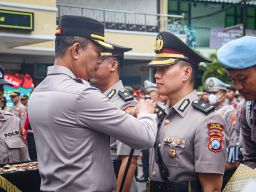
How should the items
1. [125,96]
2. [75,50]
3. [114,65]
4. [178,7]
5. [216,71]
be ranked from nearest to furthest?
1. [75,50]
2. [125,96]
3. [114,65]
4. [216,71]
5. [178,7]

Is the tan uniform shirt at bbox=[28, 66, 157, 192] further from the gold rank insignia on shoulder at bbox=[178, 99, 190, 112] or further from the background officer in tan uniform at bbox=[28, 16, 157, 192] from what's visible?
the gold rank insignia on shoulder at bbox=[178, 99, 190, 112]

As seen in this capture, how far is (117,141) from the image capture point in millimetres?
3205

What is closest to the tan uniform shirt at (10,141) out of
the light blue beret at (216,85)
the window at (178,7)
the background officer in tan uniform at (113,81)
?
the background officer in tan uniform at (113,81)

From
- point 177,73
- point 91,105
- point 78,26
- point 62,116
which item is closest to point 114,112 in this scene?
point 91,105

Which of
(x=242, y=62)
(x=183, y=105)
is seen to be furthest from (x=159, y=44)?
(x=242, y=62)

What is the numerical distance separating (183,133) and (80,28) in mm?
893

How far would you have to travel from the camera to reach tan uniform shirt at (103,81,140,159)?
3107 mm

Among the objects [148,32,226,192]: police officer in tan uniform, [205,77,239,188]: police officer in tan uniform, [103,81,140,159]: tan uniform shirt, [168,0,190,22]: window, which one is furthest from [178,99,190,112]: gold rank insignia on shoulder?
[168,0,190,22]: window

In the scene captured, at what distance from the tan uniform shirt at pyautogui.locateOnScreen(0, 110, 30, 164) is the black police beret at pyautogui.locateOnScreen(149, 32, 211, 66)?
1.56 m

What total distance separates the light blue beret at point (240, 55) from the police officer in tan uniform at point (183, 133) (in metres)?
0.52

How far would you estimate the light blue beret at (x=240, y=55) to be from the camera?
2.09m

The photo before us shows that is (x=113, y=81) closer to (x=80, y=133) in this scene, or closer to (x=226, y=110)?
(x=80, y=133)

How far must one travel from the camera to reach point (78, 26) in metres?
2.28

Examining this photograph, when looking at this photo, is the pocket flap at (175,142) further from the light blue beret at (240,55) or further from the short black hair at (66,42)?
the short black hair at (66,42)
